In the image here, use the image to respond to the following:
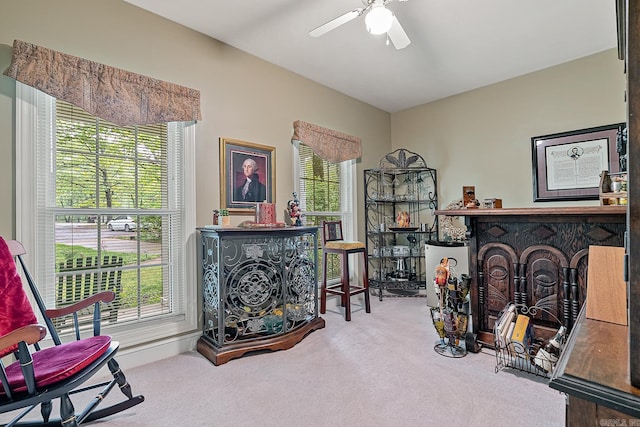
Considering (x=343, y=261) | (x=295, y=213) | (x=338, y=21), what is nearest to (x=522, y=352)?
(x=343, y=261)

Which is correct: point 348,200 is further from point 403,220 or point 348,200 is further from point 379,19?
point 379,19

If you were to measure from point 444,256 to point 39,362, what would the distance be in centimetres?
351

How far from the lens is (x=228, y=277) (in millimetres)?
2449

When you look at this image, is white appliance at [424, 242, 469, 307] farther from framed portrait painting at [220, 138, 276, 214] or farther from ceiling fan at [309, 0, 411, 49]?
ceiling fan at [309, 0, 411, 49]

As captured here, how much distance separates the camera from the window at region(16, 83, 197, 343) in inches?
78.8

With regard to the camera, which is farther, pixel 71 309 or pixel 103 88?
pixel 103 88

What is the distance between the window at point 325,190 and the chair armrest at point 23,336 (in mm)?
2468

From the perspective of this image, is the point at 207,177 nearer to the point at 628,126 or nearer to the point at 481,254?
the point at 481,254

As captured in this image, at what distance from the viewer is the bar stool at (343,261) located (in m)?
3.31

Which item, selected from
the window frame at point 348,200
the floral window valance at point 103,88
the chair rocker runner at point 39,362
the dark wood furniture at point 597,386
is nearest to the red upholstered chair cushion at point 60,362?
the chair rocker runner at point 39,362

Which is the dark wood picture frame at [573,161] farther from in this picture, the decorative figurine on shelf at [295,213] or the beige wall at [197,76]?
the decorative figurine on shelf at [295,213]

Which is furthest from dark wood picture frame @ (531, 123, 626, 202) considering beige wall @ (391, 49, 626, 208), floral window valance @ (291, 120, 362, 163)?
floral window valance @ (291, 120, 362, 163)

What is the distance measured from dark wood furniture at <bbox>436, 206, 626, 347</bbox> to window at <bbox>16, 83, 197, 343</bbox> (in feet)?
7.34

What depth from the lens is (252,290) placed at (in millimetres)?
2553
